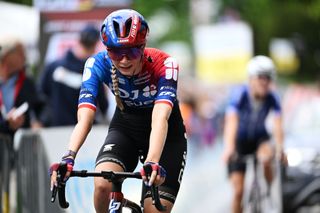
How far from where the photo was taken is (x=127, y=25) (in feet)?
22.7

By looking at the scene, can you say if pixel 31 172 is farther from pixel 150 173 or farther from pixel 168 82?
pixel 150 173

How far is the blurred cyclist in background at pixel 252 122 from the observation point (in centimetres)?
1245

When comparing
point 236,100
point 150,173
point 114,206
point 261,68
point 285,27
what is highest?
point 285,27

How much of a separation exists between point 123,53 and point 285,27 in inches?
1916

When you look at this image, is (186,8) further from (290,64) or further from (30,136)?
(30,136)

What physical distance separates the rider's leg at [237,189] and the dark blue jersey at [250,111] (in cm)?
53

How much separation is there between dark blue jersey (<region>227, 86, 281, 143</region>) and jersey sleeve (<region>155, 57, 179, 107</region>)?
17.2ft

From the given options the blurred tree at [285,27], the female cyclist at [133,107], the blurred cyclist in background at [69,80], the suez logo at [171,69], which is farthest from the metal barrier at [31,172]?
the blurred tree at [285,27]

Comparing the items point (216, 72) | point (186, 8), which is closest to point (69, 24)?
point (216, 72)

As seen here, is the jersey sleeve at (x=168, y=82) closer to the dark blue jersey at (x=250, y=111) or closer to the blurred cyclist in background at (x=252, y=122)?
the blurred cyclist in background at (x=252, y=122)

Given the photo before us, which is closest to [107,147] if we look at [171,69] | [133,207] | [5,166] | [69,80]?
[133,207]

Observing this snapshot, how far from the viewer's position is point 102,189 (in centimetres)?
712

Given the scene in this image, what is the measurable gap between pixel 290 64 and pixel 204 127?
2261cm

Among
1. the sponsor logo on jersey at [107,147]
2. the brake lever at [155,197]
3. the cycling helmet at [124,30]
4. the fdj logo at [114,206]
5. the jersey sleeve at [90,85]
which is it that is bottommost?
the fdj logo at [114,206]
